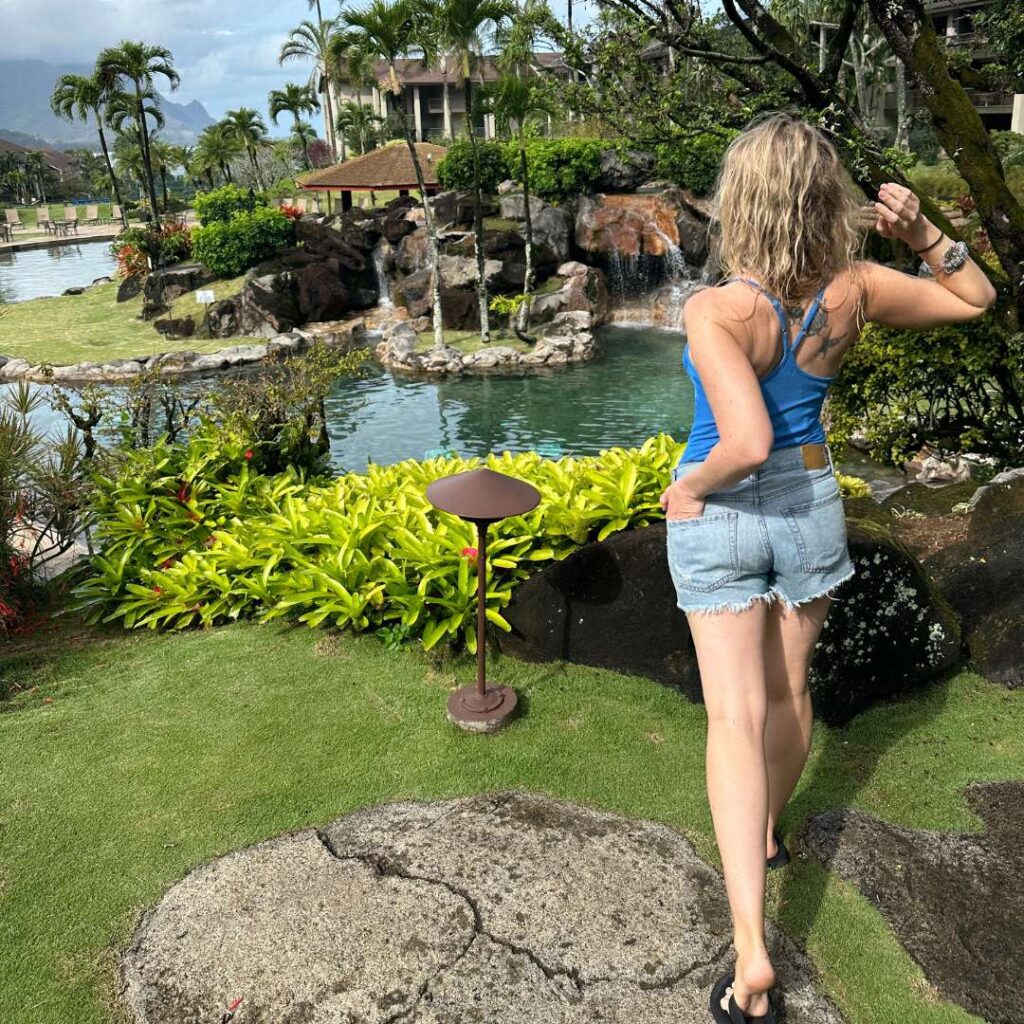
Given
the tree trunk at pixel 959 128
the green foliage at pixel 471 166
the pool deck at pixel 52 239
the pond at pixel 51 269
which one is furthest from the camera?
the pool deck at pixel 52 239

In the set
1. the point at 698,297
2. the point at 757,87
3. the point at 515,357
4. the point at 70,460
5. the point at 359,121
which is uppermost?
the point at 359,121

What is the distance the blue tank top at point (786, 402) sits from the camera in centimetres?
219

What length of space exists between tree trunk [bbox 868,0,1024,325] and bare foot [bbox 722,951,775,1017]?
488 cm

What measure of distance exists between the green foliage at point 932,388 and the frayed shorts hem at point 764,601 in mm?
3890

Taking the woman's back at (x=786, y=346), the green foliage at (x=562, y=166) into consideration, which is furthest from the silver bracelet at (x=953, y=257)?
the green foliage at (x=562, y=166)

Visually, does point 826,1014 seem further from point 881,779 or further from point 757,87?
point 757,87

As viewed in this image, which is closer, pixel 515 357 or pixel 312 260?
pixel 515 357

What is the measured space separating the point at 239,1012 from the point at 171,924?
499 millimetres

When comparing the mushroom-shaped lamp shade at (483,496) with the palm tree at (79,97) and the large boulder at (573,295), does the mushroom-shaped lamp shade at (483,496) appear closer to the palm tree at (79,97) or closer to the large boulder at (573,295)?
the large boulder at (573,295)

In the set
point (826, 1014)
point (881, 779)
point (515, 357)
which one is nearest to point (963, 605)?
point (881, 779)

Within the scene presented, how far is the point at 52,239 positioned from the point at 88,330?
38.2 meters

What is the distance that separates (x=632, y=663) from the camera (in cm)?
429

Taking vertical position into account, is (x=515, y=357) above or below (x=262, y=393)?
below

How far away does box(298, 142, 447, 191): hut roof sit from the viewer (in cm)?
2834
